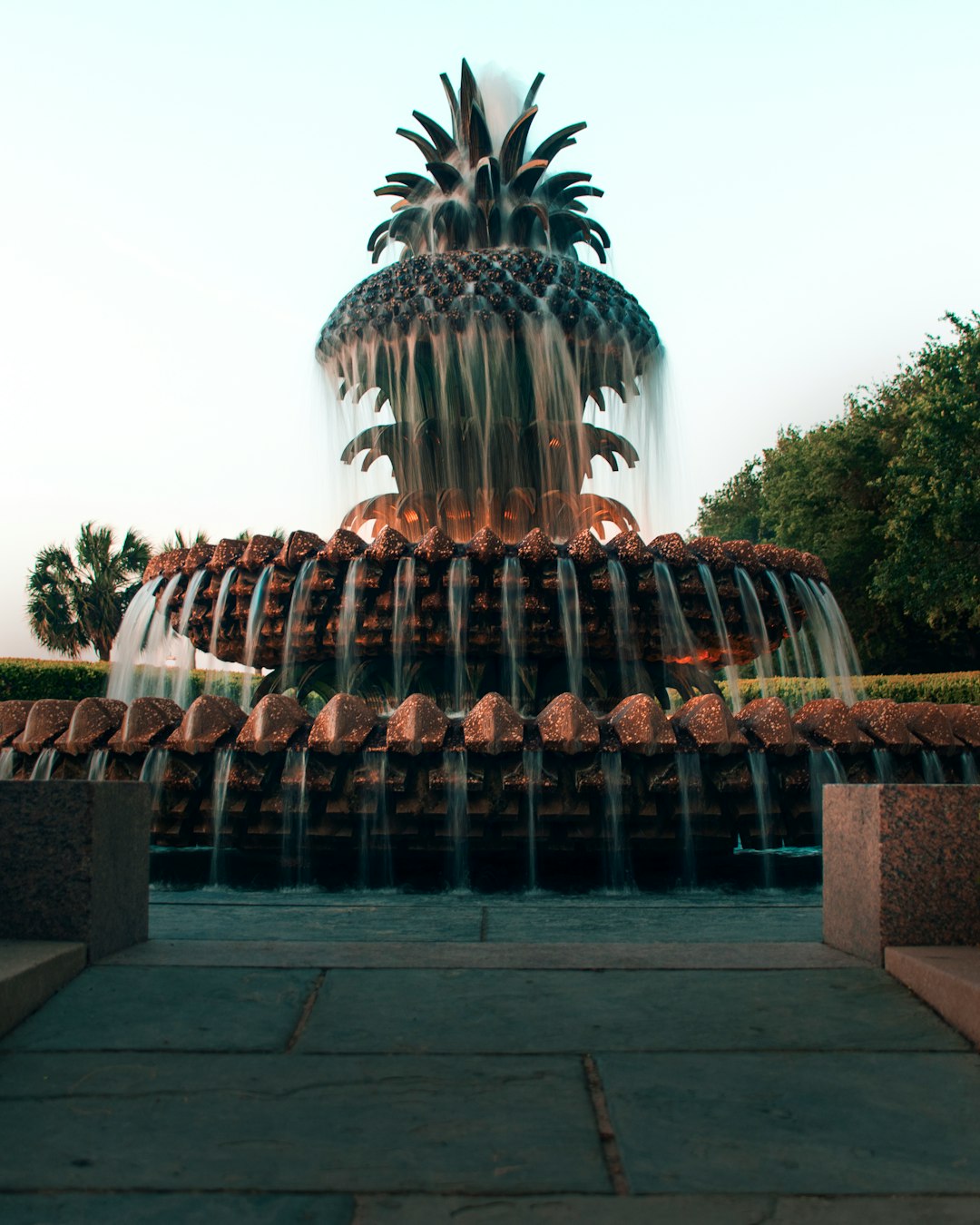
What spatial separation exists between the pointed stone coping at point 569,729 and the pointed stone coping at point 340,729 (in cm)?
114

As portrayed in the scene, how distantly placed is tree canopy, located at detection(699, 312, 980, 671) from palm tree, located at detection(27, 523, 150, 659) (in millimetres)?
30457

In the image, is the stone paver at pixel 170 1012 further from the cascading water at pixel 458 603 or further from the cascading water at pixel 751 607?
the cascading water at pixel 751 607

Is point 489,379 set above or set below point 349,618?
above

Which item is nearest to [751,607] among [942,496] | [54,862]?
[54,862]

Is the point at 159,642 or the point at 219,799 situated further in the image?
the point at 159,642

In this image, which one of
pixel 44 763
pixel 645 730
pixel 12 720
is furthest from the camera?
pixel 12 720

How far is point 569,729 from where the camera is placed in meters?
6.70

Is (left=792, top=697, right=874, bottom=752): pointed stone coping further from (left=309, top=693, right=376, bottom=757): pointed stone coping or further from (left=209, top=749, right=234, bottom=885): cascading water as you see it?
(left=209, top=749, right=234, bottom=885): cascading water

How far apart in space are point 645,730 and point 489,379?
586 cm

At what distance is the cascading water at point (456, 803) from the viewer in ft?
22.0

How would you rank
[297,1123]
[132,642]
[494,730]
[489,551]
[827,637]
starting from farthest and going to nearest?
[132,642]
[827,637]
[489,551]
[494,730]
[297,1123]

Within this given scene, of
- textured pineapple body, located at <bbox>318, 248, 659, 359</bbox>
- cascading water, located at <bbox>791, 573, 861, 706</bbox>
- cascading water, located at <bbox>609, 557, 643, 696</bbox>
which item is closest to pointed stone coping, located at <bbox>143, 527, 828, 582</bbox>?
cascading water, located at <bbox>609, 557, 643, 696</bbox>

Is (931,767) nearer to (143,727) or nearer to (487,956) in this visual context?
(487,956)

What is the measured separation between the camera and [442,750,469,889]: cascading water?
22.0ft
